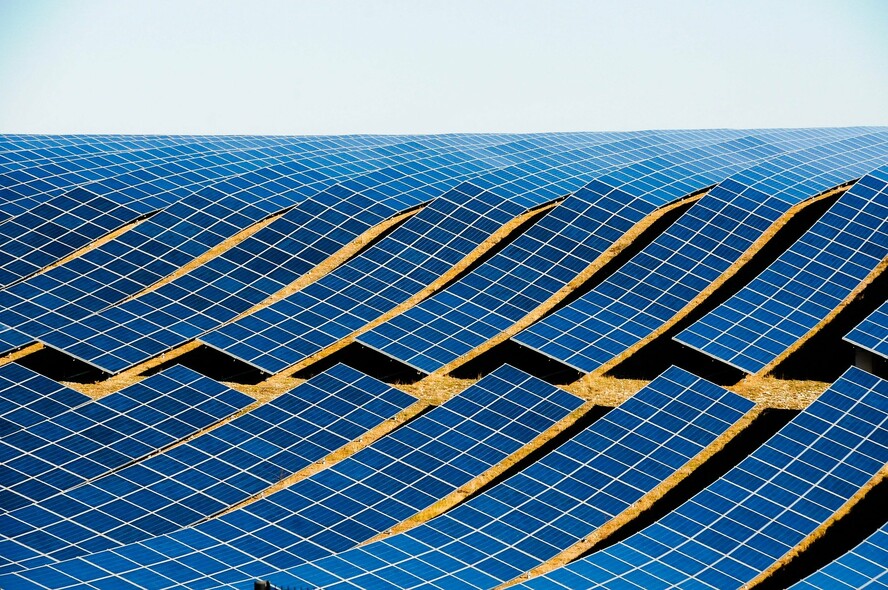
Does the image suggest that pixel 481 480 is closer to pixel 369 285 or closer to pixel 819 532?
pixel 819 532

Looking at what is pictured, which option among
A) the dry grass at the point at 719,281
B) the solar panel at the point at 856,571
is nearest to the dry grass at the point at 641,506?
the dry grass at the point at 719,281

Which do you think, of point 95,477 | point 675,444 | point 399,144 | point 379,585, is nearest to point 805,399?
point 675,444

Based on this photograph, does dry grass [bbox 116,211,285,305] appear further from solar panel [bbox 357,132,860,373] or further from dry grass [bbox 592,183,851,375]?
dry grass [bbox 592,183,851,375]

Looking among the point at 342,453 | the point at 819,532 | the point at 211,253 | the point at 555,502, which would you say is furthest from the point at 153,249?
the point at 819,532

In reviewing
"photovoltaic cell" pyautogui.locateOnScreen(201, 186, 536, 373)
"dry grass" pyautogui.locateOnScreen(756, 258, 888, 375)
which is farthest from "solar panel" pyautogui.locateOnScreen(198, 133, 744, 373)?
"dry grass" pyautogui.locateOnScreen(756, 258, 888, 375)

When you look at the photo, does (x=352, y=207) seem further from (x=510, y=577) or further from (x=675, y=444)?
(x=510, y=577)
